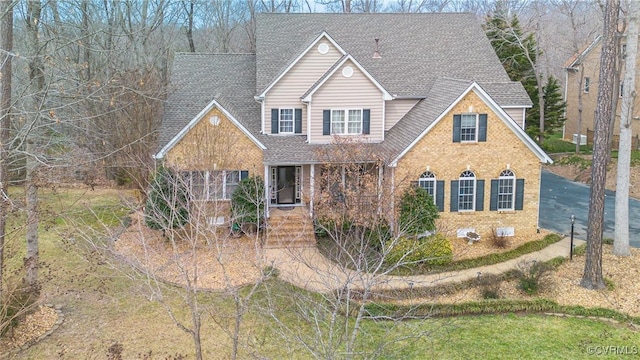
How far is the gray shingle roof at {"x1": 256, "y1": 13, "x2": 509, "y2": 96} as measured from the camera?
87.5 ft

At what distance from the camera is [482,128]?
22.2 m

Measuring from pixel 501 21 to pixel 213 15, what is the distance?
25037 mm

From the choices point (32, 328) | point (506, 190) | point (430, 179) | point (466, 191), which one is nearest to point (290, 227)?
point (430, 179)

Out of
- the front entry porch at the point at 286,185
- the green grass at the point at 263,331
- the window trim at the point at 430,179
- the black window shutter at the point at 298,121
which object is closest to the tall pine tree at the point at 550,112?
the window trim at the point at 430,179

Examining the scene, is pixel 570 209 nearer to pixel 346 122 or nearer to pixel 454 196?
pixel 454 196

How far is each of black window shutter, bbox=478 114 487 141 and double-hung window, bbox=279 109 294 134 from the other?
309 inches

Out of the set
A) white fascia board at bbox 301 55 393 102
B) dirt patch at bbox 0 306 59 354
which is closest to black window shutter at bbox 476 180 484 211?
white fascia board at bbox 301 55 393 102

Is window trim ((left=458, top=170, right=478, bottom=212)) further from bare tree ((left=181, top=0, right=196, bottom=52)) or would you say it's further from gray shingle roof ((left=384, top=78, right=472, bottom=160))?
bare tree ((left=181, top=0, right=196, bottom=52))

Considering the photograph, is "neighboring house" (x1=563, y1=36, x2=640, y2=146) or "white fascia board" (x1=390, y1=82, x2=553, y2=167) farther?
"neighboring house" (x1=563, y1=36, x2=640, y2=146)

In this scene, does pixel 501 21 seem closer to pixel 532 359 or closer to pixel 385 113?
pixel 385 113

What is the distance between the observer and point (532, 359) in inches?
557

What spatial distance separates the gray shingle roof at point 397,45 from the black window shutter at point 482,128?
4193mm

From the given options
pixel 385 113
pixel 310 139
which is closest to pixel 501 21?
pixel 385 113

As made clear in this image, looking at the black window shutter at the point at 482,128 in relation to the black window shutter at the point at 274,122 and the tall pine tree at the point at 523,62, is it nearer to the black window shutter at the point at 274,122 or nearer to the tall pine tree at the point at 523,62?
the black window shutter at the point at 274,122
